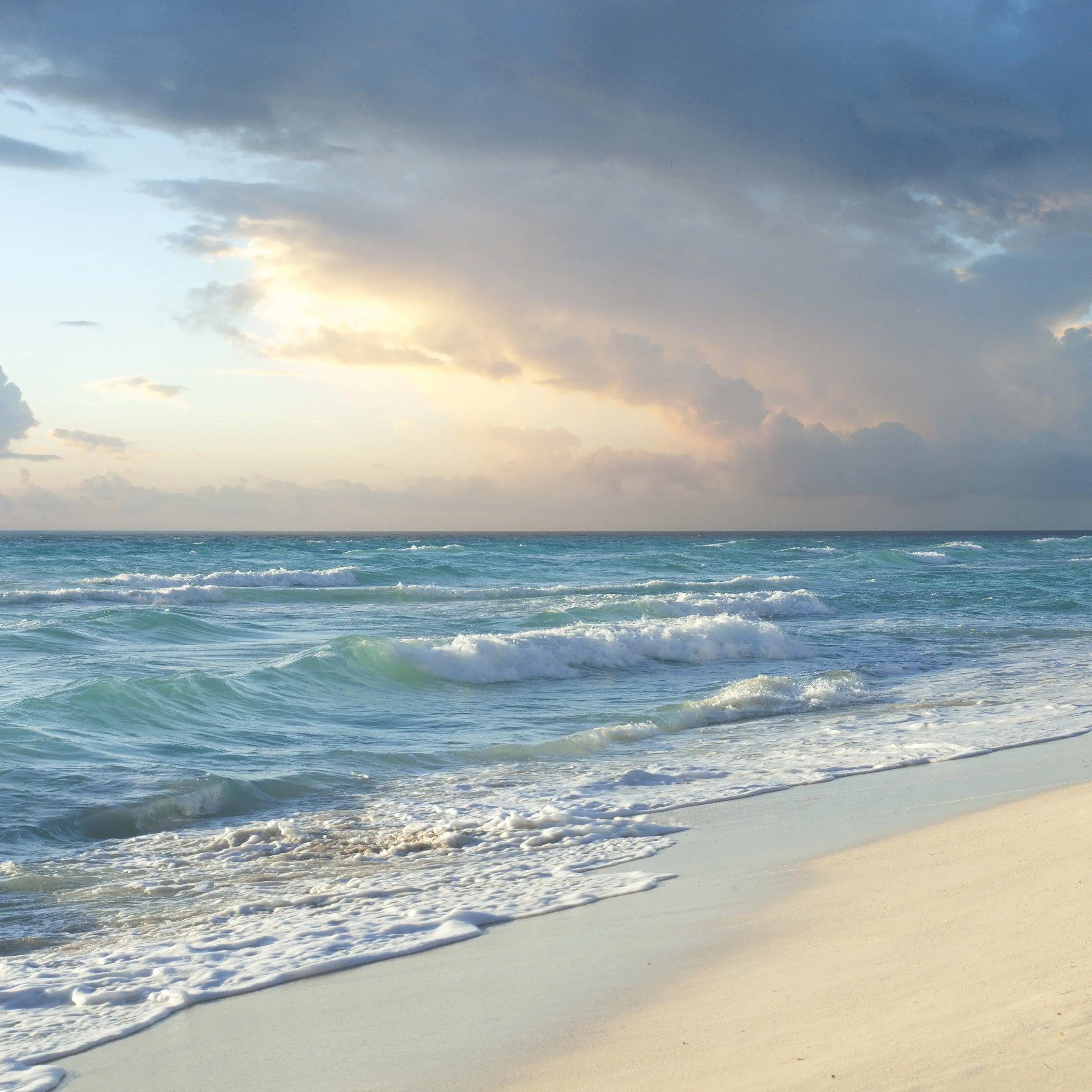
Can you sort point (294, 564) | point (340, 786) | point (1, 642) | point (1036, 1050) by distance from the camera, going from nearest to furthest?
point (1036, 1050), point (340, 786), point (1, 642), point (294, 564)

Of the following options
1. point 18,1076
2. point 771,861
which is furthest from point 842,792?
point 18,1076

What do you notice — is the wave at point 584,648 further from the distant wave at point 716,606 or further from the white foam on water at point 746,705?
the white foam on water at point 746,705

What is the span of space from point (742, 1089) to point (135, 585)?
1319 inches

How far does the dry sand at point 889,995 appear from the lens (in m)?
2.82

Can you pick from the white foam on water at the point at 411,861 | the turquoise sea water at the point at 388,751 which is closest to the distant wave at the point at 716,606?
the turquoise sea water at the point at 388,751

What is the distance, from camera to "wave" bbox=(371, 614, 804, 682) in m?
15.3

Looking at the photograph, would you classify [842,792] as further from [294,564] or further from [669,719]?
[294,564]

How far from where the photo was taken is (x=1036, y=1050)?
2.73 metres

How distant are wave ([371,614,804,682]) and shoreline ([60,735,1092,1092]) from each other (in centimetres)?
932

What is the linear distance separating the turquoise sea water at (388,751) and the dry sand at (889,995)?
4.62ft

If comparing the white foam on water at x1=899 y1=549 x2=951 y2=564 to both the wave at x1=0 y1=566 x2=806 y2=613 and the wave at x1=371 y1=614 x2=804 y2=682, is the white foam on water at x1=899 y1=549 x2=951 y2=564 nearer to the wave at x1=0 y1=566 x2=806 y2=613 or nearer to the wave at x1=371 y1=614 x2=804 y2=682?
the wave at x1=0 y1=566 x2=806 y2=613

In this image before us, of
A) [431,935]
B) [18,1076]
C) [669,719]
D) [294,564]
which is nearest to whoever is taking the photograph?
[18,1076]

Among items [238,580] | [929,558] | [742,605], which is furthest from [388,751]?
[929,558]

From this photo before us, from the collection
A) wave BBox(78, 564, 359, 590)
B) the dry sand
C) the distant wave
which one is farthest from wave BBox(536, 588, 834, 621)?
the dry sand
